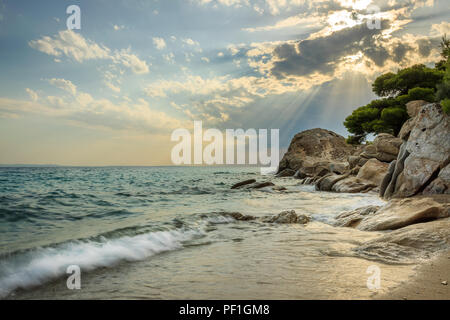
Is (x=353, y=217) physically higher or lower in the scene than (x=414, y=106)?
lower

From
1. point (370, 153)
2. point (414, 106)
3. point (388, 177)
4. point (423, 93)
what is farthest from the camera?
point (423, 93)

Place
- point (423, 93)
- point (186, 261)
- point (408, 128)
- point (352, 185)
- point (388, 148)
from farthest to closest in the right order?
1. point (423, 93)
2. point (388, 148)
3. point (352, 185)
4. point (408, 128)
5. point (186, 261)

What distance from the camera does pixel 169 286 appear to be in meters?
4.30

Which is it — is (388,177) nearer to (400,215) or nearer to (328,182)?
(328,182)

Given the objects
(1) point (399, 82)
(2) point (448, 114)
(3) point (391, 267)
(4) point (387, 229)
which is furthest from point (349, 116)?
(3) point (391, 267)

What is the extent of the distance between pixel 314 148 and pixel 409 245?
56.6 meters

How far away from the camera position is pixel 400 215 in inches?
318

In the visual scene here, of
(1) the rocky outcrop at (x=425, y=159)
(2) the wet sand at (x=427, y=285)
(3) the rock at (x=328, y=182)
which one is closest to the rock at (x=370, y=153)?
(3) the rock at (x=328, y=182)

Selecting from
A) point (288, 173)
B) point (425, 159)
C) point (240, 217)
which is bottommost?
point (288, 173)

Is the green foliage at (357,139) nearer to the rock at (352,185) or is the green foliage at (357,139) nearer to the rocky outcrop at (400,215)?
the rock at (352,185)

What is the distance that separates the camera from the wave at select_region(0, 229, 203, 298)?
4906mm

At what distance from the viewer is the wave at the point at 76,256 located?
491 centimetres

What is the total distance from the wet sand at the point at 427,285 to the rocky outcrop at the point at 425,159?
30.1 ft

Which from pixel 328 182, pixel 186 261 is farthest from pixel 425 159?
pixel 186 261
